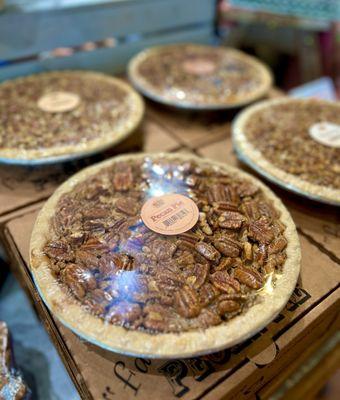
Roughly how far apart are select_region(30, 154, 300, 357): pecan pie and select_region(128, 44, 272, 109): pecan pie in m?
0.52

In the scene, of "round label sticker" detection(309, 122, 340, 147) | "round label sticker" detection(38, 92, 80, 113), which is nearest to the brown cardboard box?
"round label sticker" detection(38, 92, 80, 113)

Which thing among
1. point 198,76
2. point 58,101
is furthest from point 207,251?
point 198,76

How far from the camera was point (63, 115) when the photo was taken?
4.49ft

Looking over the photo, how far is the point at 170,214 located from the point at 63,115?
2.20 ft

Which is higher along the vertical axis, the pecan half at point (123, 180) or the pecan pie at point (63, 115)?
the pecan pie at point (63, 115)

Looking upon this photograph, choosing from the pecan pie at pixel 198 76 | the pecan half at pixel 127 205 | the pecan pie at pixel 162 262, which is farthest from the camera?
the pecan pie at pixel 198 76

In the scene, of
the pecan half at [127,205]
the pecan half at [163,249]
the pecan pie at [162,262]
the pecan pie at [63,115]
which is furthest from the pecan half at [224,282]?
the pecan pie at [63,115]

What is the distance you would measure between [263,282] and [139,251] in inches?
12.1

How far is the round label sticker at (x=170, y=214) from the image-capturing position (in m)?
0.94

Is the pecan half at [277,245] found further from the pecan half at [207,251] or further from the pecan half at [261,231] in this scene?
the pecan half at [207,251]

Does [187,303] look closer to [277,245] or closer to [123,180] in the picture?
[277,245]

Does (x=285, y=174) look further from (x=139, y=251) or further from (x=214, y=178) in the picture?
(x=139, y=251)

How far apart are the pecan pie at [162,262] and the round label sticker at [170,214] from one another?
2 cm

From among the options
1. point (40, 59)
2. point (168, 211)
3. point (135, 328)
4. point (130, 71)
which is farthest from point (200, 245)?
point (40, 59)
